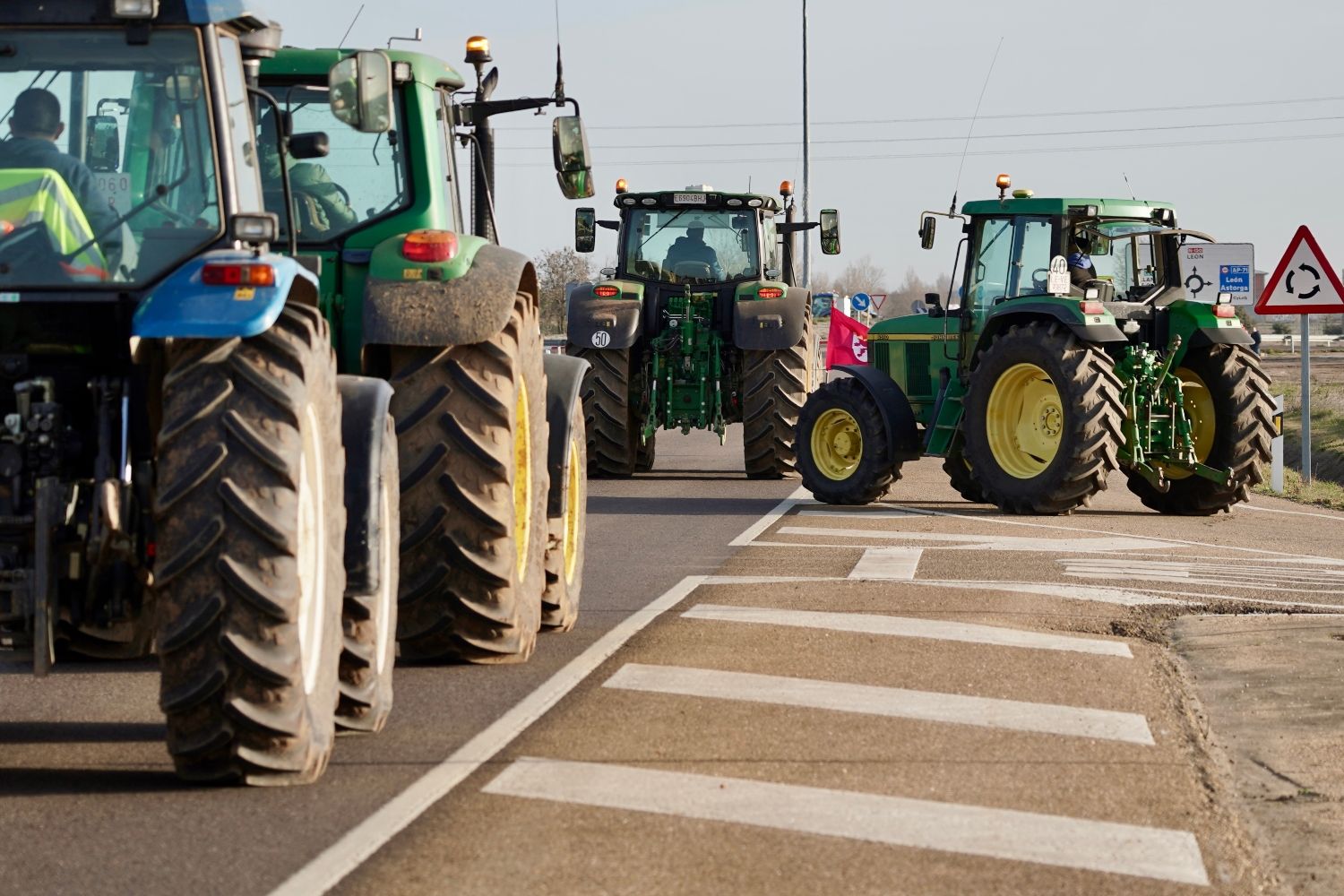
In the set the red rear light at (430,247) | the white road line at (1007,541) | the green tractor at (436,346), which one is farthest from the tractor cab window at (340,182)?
the white road line at (1007,541)

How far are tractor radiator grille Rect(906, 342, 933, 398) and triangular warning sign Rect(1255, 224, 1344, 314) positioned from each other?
366cm

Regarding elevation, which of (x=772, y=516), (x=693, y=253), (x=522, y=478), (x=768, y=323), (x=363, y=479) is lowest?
(x=772, y=516)

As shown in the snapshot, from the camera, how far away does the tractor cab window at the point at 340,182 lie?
30.1 ft

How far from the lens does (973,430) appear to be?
17297 mm

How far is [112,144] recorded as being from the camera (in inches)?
269

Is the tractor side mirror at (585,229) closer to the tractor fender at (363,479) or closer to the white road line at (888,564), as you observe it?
the white road line at (888,564)

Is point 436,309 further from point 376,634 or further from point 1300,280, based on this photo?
point 1300,280

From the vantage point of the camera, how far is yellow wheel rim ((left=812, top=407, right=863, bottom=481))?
60.8ft

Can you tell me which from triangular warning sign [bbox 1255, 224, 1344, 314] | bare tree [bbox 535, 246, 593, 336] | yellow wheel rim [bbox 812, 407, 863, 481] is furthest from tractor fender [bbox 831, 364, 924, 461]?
bare tree [bbox 535, 246, 593, 336]

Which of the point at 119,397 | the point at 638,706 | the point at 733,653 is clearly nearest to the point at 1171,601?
the point at 733,653

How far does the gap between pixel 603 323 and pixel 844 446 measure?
340 centimetres

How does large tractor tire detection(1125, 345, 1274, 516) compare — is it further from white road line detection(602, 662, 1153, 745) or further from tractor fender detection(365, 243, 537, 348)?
tractor fender detection(365, 243, 537, 348)

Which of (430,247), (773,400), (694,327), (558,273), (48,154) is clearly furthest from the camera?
(558,273)

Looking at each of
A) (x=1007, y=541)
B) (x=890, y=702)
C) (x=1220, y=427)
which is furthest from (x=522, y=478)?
(x=1220, y=427)
